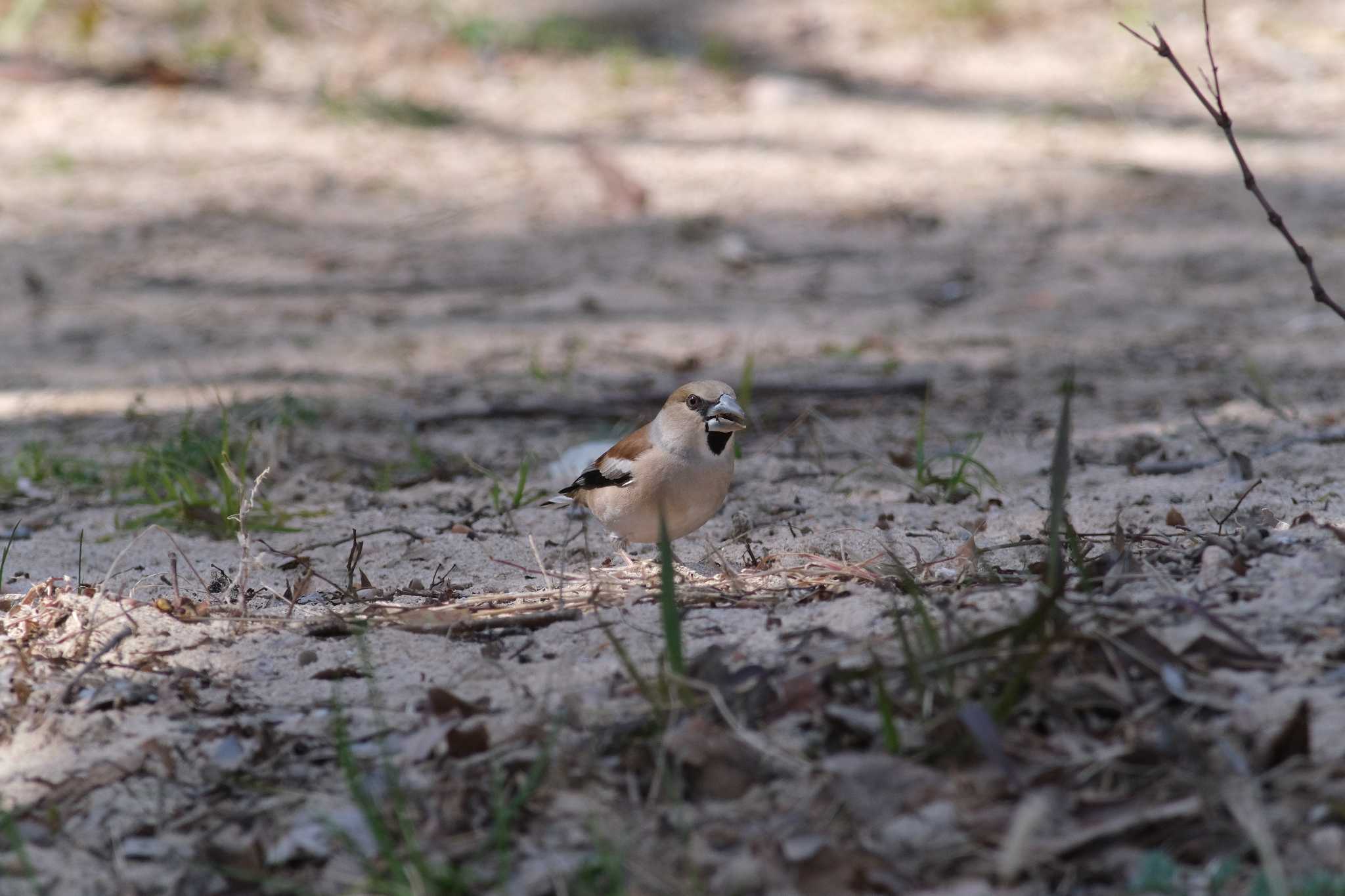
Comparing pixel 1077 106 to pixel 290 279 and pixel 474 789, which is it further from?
pixel 474 789

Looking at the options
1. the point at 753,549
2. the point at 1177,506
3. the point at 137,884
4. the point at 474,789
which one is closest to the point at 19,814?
the point at 137,884

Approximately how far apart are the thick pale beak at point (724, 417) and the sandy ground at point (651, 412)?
417mm

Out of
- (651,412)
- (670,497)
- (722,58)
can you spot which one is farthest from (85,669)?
(722,58)

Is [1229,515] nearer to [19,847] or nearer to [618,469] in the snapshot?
[618,469]

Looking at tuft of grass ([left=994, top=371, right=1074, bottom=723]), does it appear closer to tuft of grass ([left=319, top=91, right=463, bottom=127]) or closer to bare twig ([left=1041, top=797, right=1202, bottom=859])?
bare twig ([left=1041, top=797, right=1202, bottom=859])

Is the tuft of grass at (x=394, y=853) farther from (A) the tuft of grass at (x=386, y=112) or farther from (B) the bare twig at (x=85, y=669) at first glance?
(A) the tuft of grass at (x=386, y=112)

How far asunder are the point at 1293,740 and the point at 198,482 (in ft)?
12.7

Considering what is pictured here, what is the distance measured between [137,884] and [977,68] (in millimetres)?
9801

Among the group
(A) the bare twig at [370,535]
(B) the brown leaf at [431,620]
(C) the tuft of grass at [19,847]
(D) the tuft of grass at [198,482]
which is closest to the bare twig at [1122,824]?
(B) the brown leaf at [431,620]

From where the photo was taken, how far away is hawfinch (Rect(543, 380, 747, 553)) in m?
3.85

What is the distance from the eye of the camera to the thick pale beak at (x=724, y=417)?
12.7 ft

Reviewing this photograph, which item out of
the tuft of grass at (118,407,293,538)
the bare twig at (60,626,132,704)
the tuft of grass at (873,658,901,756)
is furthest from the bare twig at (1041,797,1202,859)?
the tuft of grass at (118,407,293,538)

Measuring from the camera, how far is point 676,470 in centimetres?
385

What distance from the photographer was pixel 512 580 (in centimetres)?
371
